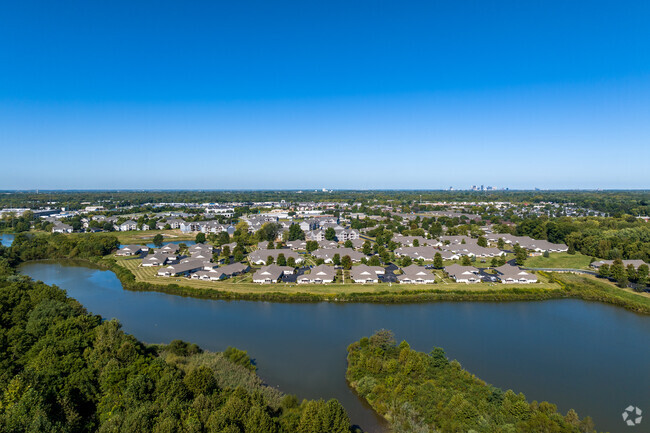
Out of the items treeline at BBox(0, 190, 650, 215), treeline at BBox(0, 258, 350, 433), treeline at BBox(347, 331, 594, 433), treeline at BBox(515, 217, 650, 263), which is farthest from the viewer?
treeline at BBox(0, 190, 650, 215)

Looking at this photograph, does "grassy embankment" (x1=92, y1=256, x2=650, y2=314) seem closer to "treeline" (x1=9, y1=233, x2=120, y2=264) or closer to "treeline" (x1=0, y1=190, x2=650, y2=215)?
"treeline" (x1=9, y1=233, x2=120, y2=264)

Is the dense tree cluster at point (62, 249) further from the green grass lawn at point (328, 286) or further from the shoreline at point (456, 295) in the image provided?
the shoreline at point (456, 295)

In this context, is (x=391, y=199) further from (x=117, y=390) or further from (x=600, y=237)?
(x=117, y=390)

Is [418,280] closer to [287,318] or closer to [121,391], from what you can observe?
[287,318]

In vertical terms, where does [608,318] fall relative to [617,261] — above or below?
below

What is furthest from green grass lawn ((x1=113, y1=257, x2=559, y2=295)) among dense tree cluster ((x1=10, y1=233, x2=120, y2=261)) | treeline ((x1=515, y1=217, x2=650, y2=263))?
dense tree cluster ((x1=10, y1=233, x2=120, y2=261))

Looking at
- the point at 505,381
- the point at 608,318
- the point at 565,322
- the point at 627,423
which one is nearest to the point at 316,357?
A: the point at 505,381
